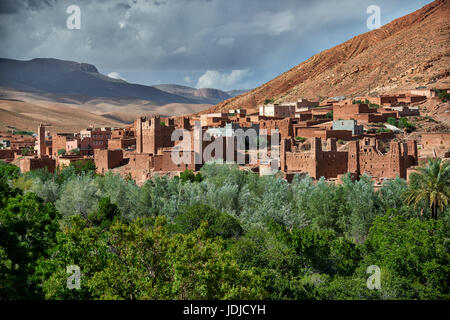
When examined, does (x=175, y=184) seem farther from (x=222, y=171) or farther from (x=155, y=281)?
(x=155, y=281)

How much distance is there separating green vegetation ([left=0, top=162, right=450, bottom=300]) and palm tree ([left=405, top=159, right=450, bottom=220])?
0.05 m

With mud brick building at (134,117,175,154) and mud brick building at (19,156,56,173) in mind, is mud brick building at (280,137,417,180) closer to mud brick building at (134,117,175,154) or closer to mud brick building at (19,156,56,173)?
mud brick building at (134,117,175,154)

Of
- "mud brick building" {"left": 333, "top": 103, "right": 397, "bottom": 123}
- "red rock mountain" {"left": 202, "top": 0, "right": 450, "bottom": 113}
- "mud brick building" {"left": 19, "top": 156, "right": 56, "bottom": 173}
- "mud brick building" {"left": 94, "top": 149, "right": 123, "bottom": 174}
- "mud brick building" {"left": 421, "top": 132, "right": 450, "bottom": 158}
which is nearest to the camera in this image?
"mud brick building" {"left": 421, "top": 132, "right": 450, "bottom": 158}

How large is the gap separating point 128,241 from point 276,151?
74.1 feet

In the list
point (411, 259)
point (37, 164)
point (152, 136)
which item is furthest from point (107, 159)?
point (411, 259)

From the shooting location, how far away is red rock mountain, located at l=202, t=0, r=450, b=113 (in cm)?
6450

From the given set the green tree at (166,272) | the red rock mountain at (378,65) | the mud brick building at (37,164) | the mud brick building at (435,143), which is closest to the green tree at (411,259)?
the green tree at (166,272)

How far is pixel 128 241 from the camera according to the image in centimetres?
1120

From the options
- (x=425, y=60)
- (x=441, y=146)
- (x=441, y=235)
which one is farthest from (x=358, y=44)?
(x=441, y=235)

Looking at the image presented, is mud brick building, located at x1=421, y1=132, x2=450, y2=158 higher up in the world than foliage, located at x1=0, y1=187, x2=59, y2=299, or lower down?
higher up

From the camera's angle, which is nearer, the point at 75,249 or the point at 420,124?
the point at 75,249

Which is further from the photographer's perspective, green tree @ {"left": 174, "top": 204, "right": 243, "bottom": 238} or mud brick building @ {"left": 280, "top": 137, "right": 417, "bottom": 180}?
mud brick building @ {"left": 280, "top": 137, "right": 417, "bottom": 180}

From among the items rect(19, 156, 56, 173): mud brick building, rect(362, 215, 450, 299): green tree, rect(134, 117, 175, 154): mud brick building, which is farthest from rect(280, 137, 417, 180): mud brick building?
rect(19, 156, 56, 173): mud brick building

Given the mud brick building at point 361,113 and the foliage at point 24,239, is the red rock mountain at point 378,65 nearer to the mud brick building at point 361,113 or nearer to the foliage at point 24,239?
the mud brick building at point 361,113
